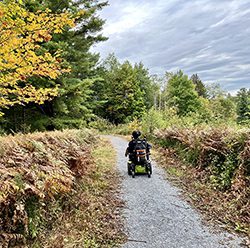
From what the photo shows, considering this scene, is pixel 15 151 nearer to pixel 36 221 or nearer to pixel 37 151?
pixel 37 151

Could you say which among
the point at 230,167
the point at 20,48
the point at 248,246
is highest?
the point at 20,48

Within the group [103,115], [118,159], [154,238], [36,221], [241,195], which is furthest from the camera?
[103,115]

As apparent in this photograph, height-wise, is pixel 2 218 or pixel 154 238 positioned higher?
pixel 2 218

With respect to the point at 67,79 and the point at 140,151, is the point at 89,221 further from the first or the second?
the point at 67,79

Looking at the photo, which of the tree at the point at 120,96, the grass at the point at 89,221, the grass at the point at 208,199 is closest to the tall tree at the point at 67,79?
the grass at the point at 208,199

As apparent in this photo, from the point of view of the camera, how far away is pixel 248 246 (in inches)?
155

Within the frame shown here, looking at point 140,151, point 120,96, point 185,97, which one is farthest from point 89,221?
point 185,97

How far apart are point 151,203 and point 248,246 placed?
2247 mm

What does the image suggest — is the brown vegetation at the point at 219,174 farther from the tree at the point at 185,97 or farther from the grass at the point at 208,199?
the tree at the point at 185,97

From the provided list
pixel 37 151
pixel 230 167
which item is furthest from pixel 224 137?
pixel 37 151

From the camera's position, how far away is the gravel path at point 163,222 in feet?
13.2

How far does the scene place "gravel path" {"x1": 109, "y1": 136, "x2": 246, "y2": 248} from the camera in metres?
4.03

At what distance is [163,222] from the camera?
476 cm

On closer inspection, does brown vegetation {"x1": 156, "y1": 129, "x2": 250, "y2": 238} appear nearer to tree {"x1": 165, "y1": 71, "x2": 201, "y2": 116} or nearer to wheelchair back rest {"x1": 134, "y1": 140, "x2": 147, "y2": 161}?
wheelchair back rest {"x1": 134, "y1": 140, "x2": 147, "y2": 161}
